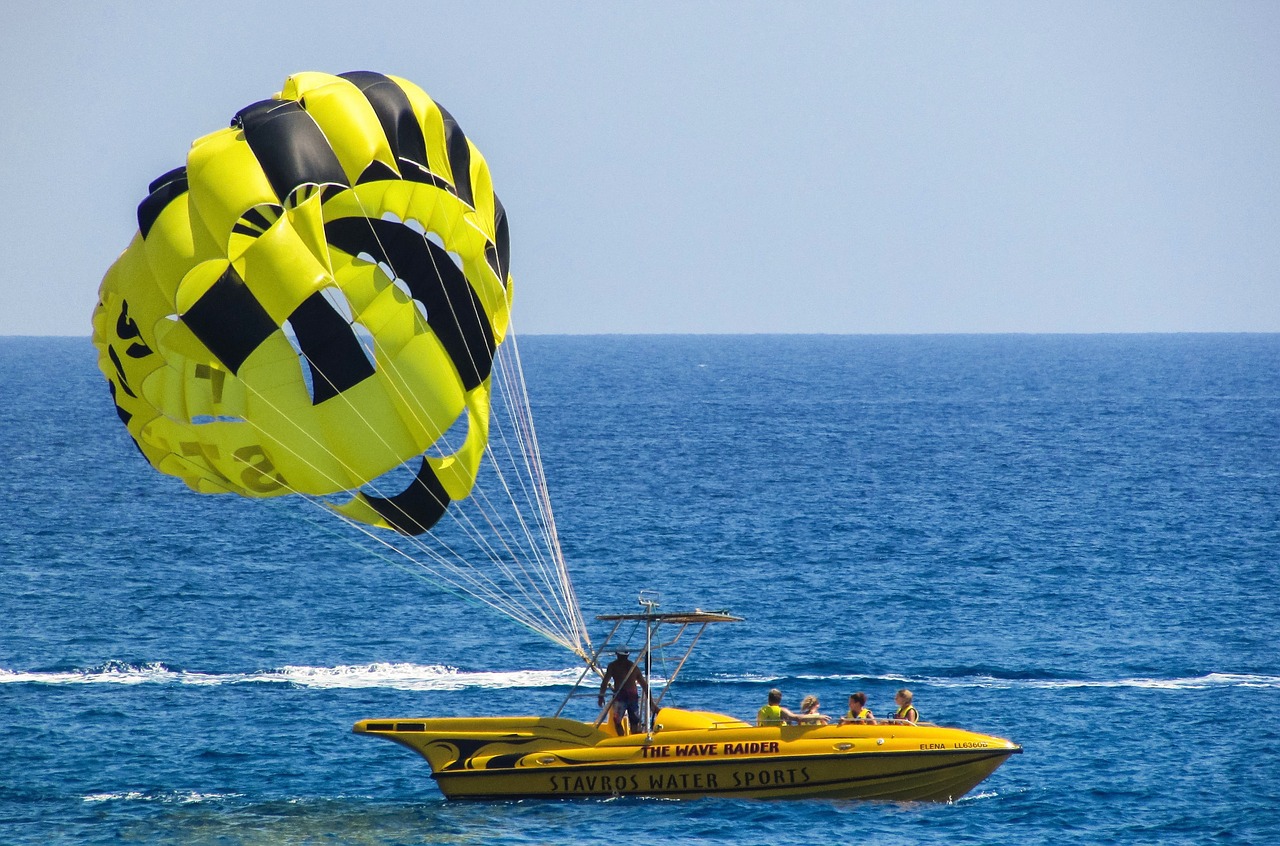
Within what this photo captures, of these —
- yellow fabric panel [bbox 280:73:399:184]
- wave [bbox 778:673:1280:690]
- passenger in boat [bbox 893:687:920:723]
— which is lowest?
wave [bbox 778:673:1280:690]

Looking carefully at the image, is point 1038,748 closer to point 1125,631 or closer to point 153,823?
point 1125,631

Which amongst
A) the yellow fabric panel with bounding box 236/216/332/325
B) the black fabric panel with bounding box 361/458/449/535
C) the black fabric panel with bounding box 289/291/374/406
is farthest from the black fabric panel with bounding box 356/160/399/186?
the black fabric panel with bounding box 361/458/449/535

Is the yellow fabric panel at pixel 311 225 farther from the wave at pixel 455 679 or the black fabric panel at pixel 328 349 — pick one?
the wave at pixel 455 679

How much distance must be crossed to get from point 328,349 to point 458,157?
4036 mm

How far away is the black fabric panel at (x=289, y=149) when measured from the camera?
23.6 meters

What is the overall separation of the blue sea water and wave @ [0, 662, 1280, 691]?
0.12 meters

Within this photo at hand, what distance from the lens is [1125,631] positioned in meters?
41.8

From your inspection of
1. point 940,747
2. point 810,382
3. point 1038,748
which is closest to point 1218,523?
point 1038,748

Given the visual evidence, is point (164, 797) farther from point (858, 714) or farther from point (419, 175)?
point (858, 714)

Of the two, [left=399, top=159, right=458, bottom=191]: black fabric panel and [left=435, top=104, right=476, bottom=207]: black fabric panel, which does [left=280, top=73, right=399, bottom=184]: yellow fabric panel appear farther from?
[left=435, top=104, right=476, bottom=207]: black fabric panel

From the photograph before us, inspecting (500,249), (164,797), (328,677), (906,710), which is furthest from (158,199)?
(328,677)

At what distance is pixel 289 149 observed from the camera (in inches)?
930

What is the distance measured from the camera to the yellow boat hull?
2491 cm

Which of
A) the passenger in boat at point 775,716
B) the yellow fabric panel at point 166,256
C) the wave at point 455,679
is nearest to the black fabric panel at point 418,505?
the yellow fabric panel at point 166,256
